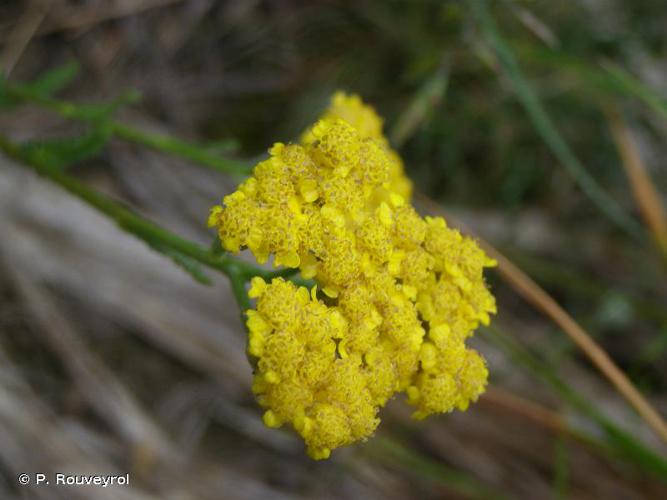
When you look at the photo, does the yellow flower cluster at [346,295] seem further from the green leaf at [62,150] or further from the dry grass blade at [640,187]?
the dry grass blade at [640,187]

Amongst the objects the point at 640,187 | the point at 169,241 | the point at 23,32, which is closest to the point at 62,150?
the point at 169,241

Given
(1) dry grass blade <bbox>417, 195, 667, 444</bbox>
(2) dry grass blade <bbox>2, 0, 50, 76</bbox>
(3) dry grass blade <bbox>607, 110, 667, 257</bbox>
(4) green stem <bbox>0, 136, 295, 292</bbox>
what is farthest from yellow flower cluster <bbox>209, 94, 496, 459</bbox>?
(2) dry grass blade <bbox>2, 0, 50, 76</bbox>

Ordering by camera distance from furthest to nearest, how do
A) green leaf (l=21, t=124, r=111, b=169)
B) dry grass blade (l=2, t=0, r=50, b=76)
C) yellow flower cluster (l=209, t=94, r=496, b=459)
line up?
dry grass blade (l=2, t=0, r=50, b=76), green leaf (l=21, t=124, r=111, b=169), yellow flower cluster (l=209, t=94, r=496, b=459)

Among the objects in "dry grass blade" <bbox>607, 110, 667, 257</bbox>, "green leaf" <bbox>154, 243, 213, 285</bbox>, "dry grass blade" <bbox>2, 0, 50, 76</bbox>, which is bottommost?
"green leaf" <bbox>154, 243, 213, 285</bbox>

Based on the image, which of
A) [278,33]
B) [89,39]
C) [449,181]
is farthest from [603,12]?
[89,39]

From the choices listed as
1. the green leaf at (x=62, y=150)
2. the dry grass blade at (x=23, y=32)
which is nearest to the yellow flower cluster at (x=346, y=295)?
the green leaf at (x=62, y=150)

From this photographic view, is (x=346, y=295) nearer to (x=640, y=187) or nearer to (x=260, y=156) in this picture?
(x=260, y=156)

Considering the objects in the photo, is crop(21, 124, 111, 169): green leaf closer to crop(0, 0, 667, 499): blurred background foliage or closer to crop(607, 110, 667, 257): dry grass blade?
crop(0, 0, 667, 499): blurred background foliage
